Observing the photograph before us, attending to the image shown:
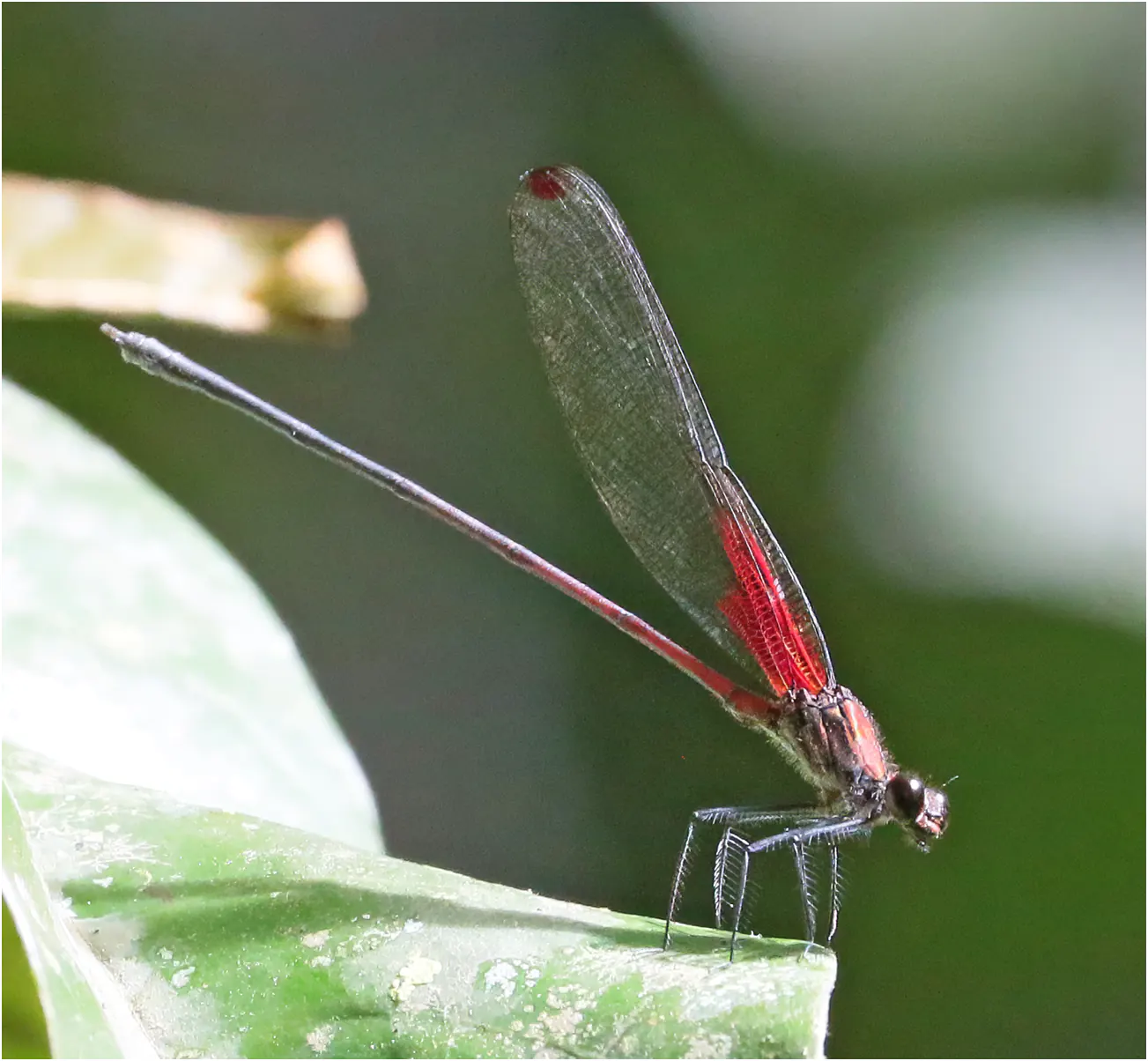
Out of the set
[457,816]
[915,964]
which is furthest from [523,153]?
[915,964]

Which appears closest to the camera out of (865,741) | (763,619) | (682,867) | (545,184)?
(682,867)

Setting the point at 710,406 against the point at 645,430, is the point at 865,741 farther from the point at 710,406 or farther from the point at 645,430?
the point at 710,406

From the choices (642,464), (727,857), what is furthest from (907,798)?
(642,464)

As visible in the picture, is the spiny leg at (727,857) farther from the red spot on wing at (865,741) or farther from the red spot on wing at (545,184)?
the red spot on wing at (545,184)

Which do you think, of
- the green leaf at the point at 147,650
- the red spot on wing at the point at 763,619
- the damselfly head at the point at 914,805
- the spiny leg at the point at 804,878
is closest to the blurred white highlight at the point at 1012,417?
the red spot on wing at the point at 763,619

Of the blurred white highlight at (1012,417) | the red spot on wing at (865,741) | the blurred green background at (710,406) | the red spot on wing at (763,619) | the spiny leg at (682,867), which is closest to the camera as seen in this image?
the spiny leg at (682,867)
